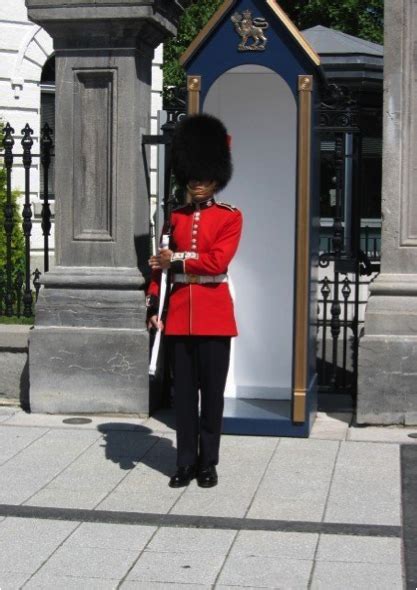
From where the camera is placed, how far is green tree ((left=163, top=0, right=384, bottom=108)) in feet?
66.4

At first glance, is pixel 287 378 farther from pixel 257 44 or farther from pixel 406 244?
pixel 257 44

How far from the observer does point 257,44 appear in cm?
786

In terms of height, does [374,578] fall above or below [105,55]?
below

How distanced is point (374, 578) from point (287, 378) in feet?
11.9

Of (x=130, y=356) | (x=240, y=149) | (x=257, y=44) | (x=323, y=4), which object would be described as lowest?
(x=130, y=356)

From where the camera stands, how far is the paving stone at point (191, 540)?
5762 millimetres

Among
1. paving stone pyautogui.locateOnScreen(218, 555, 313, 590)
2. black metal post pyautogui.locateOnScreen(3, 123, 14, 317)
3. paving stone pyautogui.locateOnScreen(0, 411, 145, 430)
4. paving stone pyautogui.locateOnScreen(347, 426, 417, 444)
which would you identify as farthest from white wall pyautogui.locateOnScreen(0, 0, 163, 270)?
paving stone pyautogui.locateOnScreen(218, 555, 313, 590)

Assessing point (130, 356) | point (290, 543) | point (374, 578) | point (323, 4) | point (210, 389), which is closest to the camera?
point (374, 578)

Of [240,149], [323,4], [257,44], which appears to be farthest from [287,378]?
[323,4]

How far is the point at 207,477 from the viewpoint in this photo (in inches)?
271

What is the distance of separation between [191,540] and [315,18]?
19.8m

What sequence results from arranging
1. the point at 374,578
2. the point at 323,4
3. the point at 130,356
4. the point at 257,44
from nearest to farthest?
the point at 374,578 → the point at 257,44 → the point at 130,356 → the point at 323,4

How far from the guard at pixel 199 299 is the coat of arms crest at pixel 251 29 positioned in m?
1.11

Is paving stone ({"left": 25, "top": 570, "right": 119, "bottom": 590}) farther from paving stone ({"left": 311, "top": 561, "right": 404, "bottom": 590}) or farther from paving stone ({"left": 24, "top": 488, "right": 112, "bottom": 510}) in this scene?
paving stone ({"left": 24, "top": 488, "right": 112, "bottom": 510})
